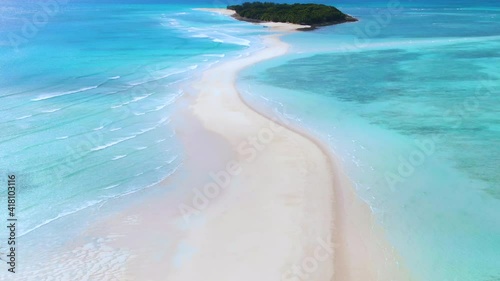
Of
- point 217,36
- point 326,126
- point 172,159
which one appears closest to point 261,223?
point 172,159

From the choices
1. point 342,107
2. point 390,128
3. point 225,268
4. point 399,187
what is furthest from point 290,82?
point 225,268

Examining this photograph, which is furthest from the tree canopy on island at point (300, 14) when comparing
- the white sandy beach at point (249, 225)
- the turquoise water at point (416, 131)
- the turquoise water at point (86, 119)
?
the white sandy beach at point (249, 225)

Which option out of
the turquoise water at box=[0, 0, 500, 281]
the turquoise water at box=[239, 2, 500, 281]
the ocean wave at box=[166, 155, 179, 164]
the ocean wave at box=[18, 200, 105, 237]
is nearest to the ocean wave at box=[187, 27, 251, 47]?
the turquoise water at box=[0, 0, 500, 281]

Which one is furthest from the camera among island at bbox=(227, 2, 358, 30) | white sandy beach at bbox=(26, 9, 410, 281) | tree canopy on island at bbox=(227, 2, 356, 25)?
tree canopy on island at bbox=(227, 2, 356, 25)

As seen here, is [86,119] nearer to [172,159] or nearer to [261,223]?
[172,159]

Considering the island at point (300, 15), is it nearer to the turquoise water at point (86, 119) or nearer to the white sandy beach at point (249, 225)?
the turquoise water at point (86, 119)

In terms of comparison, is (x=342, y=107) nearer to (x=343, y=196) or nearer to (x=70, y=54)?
(x=343, y=196)

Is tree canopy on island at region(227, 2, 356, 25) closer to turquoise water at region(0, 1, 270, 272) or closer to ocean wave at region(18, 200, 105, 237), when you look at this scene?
turquoise water at region(0, 1, 270, 272)
